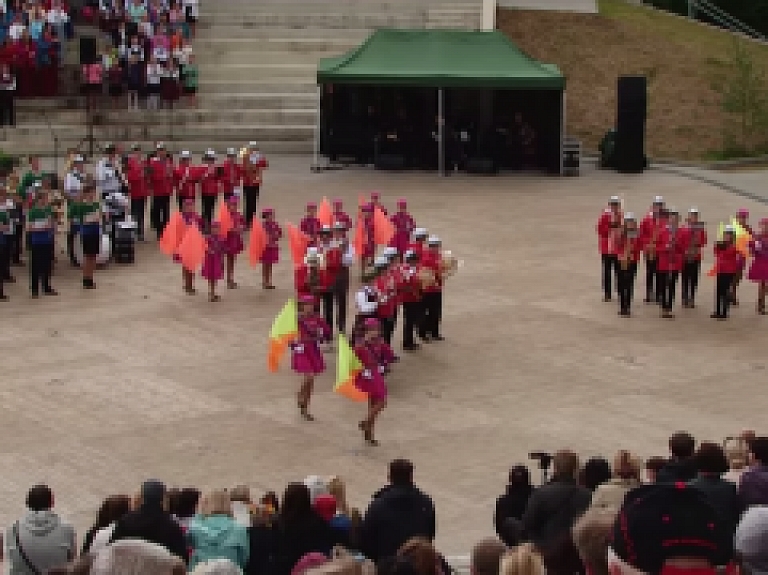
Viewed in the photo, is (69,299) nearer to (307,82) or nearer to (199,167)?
(199,167)

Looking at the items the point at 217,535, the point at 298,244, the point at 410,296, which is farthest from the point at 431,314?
the point at 217,535

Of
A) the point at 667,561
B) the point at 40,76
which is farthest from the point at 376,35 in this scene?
the point at 667,561

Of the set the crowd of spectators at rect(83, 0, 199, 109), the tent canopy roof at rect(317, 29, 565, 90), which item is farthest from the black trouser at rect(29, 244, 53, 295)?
the crowd of spectators at rect(83, 0, 199, 109)

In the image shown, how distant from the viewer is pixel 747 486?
30.2 feet

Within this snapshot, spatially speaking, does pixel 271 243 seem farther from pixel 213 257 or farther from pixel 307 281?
A: pixel 307 281

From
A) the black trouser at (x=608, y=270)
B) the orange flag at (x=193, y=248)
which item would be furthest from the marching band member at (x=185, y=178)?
the black trouser at (x=608, y=270)

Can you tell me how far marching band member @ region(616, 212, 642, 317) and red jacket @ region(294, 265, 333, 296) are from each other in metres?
4.32

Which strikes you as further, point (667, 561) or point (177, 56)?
point (177, 56)

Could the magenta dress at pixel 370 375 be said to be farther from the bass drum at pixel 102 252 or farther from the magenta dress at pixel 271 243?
the bass drum at pixel 102 252

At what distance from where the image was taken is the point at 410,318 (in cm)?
1919

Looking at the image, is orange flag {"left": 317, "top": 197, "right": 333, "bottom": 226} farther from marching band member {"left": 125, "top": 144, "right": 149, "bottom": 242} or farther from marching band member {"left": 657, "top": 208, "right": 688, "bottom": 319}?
marching band member {"left": 657, "top": 208, "right": 688, "bottom": 319}

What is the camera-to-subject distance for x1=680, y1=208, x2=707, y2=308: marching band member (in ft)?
68.2

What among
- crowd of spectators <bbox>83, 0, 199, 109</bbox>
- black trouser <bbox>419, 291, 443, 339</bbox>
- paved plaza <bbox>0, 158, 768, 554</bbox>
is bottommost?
paved plaza <bbox>0, 158, 768, 554</bbox>

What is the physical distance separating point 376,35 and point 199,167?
27.4 ft
